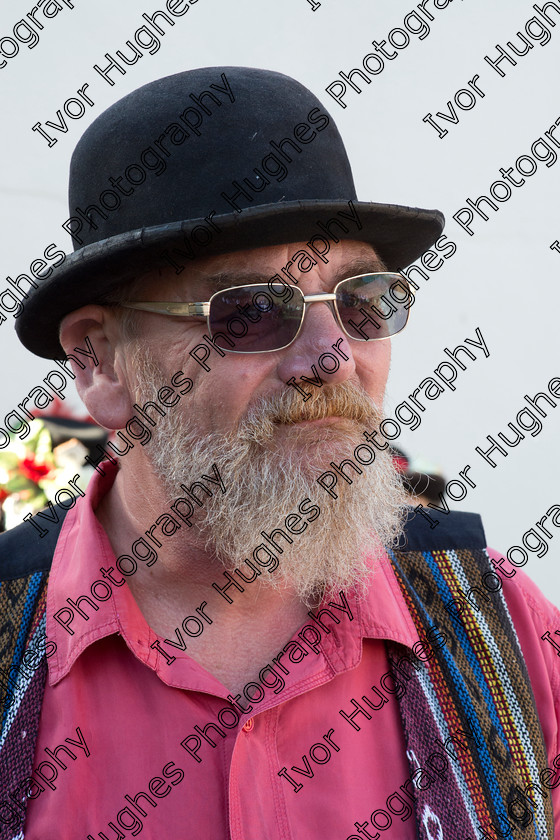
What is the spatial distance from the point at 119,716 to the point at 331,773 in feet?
1.37

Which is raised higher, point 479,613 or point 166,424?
point 479,613

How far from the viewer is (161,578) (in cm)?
170

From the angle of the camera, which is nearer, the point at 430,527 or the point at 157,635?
the point at 157,635

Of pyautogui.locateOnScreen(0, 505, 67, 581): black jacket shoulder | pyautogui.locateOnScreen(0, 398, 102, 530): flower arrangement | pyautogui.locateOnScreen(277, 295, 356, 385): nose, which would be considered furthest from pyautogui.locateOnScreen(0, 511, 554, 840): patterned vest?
pyautogui.locateOnScreen(0, 398, 102, 530): flower arrangement

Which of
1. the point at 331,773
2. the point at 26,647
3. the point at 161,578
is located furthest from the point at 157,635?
the point at 331,773

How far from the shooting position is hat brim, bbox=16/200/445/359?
58.3 inches

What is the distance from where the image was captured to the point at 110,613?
155 cm

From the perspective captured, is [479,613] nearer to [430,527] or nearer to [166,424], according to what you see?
[430,527]

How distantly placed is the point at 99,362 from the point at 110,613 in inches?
23.4

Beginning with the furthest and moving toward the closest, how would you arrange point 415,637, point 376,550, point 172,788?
point 376,550, point 415,637, point 172,788

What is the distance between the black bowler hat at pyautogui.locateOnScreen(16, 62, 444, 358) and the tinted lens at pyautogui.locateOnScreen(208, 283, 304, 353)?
0.31ft

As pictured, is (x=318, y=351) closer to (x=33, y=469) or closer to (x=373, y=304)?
(x=373, y=304)

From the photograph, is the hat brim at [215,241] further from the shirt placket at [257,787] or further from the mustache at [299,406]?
the shirt placket at [257,787]

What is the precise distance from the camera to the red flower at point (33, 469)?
2752mm
